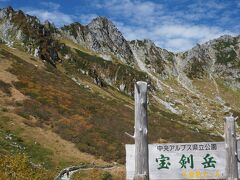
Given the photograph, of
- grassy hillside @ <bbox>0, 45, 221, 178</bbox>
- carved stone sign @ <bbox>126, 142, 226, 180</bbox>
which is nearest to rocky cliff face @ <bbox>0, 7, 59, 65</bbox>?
grassy hillside @ <bbox>0, 45, 221, 178</bbox>

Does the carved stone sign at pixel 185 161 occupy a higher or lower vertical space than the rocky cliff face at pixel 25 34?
lower

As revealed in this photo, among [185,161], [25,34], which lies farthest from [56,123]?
[25,34]

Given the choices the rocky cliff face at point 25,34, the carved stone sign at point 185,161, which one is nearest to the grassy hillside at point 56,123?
the carved stone sign at point 185,161

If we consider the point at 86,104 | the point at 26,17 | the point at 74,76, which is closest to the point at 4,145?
the point at 86,104

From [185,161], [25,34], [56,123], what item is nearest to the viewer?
[185,161]

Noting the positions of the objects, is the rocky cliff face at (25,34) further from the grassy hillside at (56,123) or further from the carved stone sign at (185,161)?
the carved stone sign at (185,161)

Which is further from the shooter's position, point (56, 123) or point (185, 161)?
point (56, 123)

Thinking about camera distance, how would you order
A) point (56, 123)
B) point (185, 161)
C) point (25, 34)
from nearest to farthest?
point (185, 161) → point (56, 123) → point (25, 34)

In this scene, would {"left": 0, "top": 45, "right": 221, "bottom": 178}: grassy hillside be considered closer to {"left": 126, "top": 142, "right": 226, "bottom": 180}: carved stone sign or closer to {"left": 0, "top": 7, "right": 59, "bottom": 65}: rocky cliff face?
{"left": 126, "top": 142, "right": 226, "bottom": 180}: carved stone sign

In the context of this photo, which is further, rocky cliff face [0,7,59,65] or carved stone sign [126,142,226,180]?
rocky cliff face [0,7,59,65]

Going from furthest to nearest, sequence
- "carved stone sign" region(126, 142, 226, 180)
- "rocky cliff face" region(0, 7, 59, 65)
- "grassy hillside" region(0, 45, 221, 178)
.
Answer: "rocky cliff face" region(0, 7, 59, 65)
"grassy hillside" region(0, 45, 221, 178)
"carved stone sign" region(126, 142, 226, 180)

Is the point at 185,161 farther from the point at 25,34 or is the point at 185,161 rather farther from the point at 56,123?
the point at 25,34

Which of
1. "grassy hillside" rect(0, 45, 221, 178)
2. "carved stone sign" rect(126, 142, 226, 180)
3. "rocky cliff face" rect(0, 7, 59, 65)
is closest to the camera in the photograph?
"carved stone sign" rect(126, 142, 226, 180)

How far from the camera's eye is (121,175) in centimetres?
3512
